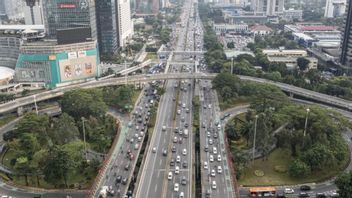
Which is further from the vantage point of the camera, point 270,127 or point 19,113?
point 19,113

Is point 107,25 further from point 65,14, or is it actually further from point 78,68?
point 78,68

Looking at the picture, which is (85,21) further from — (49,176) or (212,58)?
(49,176)

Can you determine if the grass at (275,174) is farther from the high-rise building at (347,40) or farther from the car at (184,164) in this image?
the high-rise building at (347,40)

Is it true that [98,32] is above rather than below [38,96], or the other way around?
above

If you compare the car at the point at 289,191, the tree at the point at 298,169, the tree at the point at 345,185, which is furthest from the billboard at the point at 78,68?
the tree at the point at 345,185

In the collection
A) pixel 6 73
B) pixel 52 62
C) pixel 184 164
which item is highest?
pixel 52 62

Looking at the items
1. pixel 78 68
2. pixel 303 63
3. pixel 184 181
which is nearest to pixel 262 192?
pixel 184 181

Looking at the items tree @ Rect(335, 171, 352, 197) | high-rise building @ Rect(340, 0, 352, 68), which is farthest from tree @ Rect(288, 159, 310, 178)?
high-rise building @ Rect(340, 0, 352, 68)

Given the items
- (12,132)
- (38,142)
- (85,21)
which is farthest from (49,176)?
(85,21)
